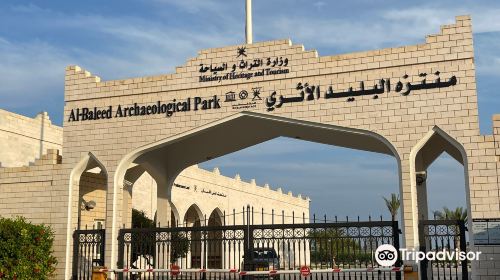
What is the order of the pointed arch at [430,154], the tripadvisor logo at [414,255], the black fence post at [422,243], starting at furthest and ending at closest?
the pointed arch at [430,154] → the black fence post at [422,243] → the tripadvisor logo at [414,255]

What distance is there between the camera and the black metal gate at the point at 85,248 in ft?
49.6

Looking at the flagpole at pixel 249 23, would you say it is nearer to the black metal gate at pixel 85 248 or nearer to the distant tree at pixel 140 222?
the black metal gate at pixel 85 248

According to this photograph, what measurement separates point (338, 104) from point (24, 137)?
15.7 meters

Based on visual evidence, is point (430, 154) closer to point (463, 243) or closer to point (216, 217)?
point (463, 243)

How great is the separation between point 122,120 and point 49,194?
9.31ft

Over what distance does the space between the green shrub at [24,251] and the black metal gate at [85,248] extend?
0.57 meters

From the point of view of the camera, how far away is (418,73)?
521 inches

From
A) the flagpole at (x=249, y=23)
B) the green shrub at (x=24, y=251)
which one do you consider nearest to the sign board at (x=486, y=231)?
the flagpole at (x=249, y=23)

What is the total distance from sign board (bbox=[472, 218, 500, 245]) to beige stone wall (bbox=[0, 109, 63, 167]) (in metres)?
17.2

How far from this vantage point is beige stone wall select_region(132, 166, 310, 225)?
28.7m

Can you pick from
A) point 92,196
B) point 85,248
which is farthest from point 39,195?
point 92,196

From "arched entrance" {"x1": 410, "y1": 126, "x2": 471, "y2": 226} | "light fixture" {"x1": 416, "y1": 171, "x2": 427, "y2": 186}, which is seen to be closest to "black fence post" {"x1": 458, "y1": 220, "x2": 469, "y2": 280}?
"arched entrance" {"x1": 410, "y1": 126, "x2": 471, "y2": 226}

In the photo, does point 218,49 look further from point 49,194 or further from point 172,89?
point 49,194

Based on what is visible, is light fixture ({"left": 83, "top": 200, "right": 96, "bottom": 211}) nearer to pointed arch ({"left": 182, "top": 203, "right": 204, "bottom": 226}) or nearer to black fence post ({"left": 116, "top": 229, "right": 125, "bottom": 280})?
black fence post ({"left": 116, "top": 229, "right": 125, "bottom": 280})
